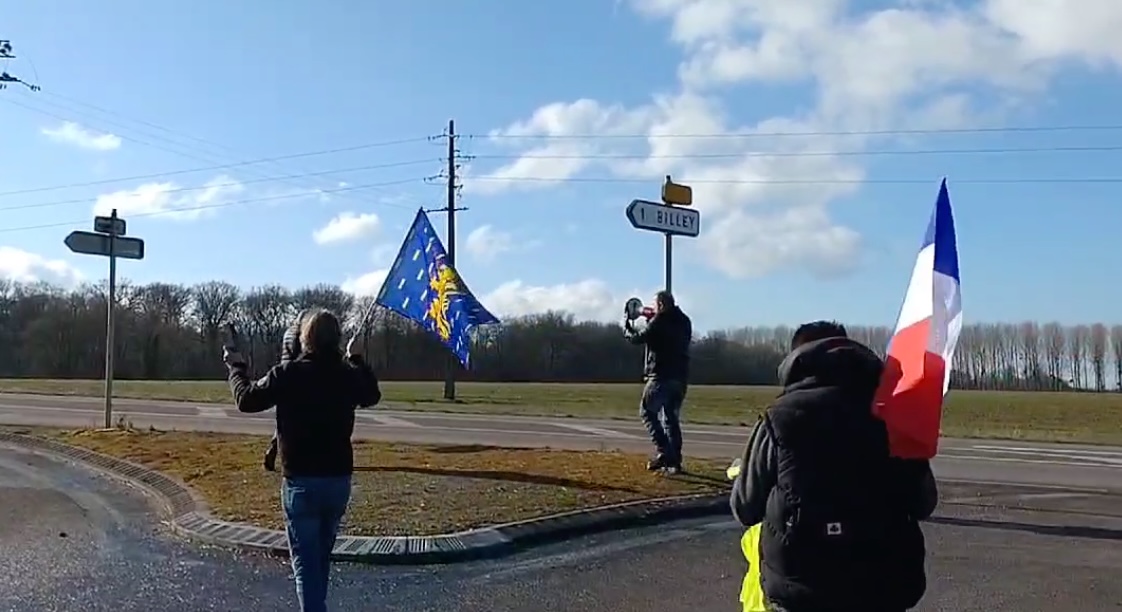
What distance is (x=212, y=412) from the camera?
2775 centimetres

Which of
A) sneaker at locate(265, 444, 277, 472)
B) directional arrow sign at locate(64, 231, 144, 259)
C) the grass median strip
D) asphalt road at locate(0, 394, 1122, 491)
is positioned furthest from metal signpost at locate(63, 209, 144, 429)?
sneaker at locate(265, 444, 277, 472)

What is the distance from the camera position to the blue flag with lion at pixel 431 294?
10734 mm

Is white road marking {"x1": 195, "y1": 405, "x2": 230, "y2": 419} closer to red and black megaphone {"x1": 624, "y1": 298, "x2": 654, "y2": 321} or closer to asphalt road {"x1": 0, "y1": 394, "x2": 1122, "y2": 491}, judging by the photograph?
asphalt road {"x1": 0, "y1": 394, "x2": 1122, "y2": 491}

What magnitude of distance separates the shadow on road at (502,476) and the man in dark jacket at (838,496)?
7095 millimetres

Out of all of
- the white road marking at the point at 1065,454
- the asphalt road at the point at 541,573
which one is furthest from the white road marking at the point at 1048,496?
the white road marking at the point at 1065,454

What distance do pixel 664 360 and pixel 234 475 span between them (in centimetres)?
448

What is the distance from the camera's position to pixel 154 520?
33.0 ft

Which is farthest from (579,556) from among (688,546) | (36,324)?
(36,324)

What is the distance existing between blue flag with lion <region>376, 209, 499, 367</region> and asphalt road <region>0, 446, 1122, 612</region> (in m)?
2.88

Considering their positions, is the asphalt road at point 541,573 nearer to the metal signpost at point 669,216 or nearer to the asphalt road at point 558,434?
the metal signpost at point 669,216

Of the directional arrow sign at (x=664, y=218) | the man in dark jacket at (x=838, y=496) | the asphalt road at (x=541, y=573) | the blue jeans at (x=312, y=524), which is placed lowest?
the asphalt road at (x=541, y=573)

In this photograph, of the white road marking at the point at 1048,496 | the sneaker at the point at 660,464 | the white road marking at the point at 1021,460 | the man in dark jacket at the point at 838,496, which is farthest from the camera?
the white road marking at the point at 1021,460

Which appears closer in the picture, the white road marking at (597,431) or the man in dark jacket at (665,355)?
the man in dark jacket at (665,355)

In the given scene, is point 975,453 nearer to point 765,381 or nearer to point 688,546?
point 688,546
